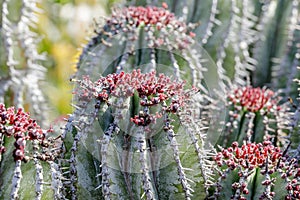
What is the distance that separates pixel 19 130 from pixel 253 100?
864 mm

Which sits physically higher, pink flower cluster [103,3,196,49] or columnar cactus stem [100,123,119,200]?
pink flower cluster [103,3,196,49]

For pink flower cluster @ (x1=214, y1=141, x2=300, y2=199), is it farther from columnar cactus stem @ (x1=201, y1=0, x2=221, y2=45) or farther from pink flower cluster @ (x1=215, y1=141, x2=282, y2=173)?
columnar cactus stem @ (x1=201, y1=0, x2=221, y2=45)

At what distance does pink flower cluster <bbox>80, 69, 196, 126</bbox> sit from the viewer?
171 centimetres

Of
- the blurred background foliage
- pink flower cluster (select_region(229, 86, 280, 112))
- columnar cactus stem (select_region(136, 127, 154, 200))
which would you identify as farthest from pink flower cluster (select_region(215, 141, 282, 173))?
the blurred background foliage

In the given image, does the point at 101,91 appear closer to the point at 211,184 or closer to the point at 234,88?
the point at 211,184

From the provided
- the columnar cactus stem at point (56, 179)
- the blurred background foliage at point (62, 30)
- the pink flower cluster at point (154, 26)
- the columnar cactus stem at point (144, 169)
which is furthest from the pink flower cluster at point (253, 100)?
the blurred background foliage at point (62, 30)

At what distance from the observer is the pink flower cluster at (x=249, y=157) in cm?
176

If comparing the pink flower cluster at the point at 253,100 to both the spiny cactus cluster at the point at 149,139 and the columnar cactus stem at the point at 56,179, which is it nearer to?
the spiny cactus cluster at the point at 149,139

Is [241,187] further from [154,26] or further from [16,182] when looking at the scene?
[154,26]

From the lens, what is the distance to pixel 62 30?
4.33m

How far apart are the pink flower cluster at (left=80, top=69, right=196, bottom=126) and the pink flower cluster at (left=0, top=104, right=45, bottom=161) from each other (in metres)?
0.18

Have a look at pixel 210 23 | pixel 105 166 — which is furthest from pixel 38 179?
pixel 210 23

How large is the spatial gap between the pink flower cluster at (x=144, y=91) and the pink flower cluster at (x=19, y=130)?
18 centimetres

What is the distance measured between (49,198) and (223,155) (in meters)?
0.50
